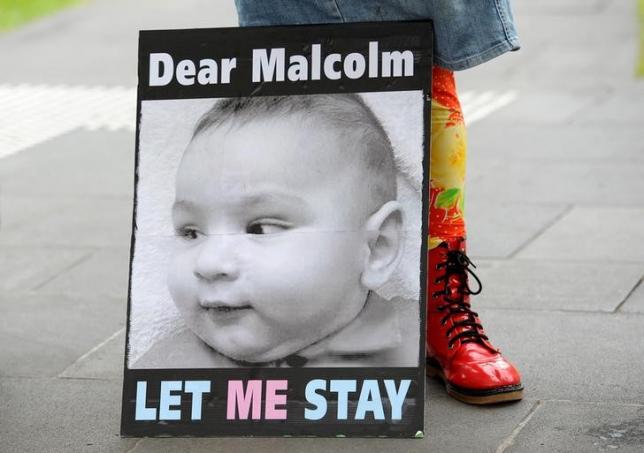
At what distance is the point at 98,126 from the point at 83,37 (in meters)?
Answer: 3.42

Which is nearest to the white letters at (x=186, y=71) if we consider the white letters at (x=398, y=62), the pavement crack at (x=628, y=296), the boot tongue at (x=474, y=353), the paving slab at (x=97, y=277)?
the white letters at (x=398, y=62)

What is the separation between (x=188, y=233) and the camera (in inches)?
121

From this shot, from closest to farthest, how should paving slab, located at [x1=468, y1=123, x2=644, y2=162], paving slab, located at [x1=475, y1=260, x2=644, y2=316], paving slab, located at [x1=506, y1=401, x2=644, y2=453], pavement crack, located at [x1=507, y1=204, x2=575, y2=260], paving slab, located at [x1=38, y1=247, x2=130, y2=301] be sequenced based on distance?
paving slab, located at [x1=506, y1=401, x2=644, y2=453]
paving slab, located at [x1=475, y1=260, x2=644, y2=316]
paving slab, located at [x1=38, y1=247, x2=130, y2=301]
pavement crack, located at [x1=507, y1=204, x2=575, y2=260]
paving slab, located at [x1=468, y1=123, x2=644, y2=162]

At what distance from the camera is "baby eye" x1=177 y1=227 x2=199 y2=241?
3059mm

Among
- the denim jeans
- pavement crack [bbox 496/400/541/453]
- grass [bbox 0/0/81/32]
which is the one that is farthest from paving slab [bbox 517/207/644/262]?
grass [bbox 0/0/81/32]

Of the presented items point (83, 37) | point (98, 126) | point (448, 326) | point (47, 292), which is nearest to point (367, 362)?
point (448, 326)

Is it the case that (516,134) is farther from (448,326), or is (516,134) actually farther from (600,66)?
(448,326)

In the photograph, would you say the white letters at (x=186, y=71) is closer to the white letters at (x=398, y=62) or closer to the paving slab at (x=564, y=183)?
the white letters at (x=398, y=62)

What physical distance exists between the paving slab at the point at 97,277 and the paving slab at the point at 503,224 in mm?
1429

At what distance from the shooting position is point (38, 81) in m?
9.00

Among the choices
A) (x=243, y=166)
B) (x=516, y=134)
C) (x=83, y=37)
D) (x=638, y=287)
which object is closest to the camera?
(x=243, y=166)

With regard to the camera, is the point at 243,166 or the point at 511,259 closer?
the point at 243,166

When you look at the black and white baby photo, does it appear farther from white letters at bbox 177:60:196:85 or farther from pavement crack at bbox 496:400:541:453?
pavement crack at bbox 496:400:541:453

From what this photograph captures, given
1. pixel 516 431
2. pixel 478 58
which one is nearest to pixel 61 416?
pixel 516 431
